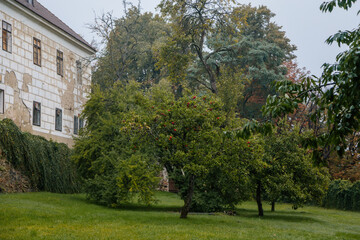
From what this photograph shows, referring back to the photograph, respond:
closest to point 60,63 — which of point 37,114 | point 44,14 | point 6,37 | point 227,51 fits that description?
point 44,14

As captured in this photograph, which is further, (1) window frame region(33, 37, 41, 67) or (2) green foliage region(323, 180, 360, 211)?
(2) green foliage region(323, 180, 360, 211)

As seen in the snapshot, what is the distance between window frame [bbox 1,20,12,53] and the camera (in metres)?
24.3

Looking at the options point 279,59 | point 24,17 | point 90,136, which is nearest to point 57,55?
point 24,17

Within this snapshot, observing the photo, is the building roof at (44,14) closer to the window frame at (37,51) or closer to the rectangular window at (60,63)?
the window frame at (37,51)

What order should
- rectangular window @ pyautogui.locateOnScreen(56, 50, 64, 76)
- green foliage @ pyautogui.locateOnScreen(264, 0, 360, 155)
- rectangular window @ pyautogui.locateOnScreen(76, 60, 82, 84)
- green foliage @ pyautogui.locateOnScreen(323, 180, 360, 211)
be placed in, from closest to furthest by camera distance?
green foliage @ pyautogui.locateOnScreen(264, 0, 360, 155), rectangular window @ pyautogui.locateOnScreen(56, 50, 64, 76), green foliage @ pyautogui.locateOnScreen(323, 180, 360, 211), rectangular window @ pyautogui.locateOnScreen(76, 60, 82, 84)

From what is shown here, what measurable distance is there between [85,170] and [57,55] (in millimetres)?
9420

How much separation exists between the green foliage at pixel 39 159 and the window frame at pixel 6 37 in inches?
175

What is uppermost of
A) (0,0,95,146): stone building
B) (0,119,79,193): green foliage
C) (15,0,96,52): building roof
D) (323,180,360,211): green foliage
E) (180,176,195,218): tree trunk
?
(15,0,96,52): building roof

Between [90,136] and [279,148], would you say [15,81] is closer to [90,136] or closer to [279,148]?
[90,136]

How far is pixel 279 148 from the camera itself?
22.6 m

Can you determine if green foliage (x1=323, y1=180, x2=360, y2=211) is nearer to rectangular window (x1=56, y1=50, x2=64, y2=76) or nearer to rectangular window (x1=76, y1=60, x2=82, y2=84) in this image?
rectangular window (x1=76, y1=60, x2=82, y2=84)

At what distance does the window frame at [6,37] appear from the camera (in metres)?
24.3

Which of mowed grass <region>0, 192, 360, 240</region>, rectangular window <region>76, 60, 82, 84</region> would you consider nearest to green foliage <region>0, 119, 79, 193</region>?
mowed grass <region>0, 192, 360, 240</region>

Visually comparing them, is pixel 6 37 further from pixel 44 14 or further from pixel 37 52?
pixel 44 14
